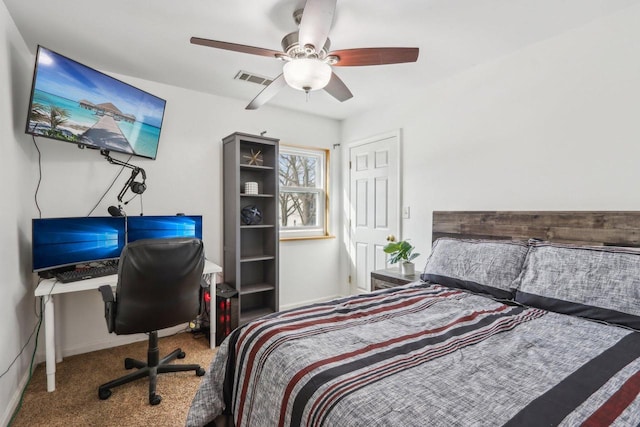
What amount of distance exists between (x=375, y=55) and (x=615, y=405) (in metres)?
1.82

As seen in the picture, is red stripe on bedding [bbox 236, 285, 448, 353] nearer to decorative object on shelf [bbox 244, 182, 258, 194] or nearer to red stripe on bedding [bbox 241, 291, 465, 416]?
red stripe on bedding [bbox 241, 291, 465, 416]

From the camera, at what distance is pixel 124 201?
2.79m

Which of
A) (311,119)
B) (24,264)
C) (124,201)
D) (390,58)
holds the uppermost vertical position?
(311,119)

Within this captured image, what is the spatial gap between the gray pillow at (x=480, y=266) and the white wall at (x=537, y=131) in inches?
20.0

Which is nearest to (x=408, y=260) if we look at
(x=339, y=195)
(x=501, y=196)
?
(x=501, y=196)

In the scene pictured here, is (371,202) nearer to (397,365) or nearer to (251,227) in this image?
(251,227)

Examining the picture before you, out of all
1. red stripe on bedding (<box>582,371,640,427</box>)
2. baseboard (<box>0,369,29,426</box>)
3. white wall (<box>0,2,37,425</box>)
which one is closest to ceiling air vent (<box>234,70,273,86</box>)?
white wall (<box>0,2,37,425</box>)

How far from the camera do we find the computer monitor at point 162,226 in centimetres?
265

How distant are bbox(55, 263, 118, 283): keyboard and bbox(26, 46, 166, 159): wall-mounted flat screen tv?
0.95 metres

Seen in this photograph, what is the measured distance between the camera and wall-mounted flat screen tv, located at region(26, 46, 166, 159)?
1.98 m

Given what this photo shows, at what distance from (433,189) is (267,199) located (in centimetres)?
176

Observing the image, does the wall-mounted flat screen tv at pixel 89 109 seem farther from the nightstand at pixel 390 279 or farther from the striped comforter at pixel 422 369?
the nightstand at pixel 390 279

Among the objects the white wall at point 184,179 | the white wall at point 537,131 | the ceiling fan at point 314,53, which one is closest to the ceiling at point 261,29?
the white wall at point 537,131

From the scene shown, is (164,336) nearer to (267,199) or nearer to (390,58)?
(267,199)
